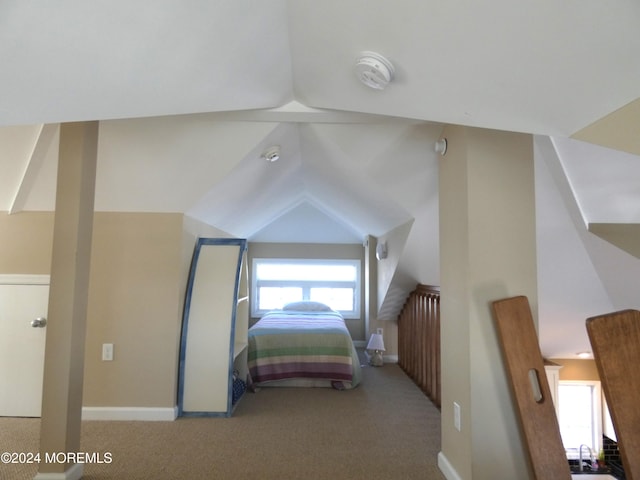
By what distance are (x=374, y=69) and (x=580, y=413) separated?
4675 millimetres

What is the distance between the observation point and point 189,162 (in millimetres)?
2699

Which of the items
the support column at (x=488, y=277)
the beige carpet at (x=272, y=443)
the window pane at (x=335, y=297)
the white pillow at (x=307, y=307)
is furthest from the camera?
the window pane at (x=335, y=297)

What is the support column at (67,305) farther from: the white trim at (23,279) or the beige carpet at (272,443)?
the white trim at (23,279)

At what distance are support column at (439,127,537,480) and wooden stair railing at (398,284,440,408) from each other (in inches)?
61.0

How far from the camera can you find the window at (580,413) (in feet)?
13.5

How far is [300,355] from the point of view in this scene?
3803mm

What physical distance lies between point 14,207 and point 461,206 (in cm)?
330

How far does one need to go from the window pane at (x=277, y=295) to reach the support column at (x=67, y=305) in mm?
4430

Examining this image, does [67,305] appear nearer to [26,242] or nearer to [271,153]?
[26,242]

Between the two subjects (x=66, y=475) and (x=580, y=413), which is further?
(x=580, y=413)

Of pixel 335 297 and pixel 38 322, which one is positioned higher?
pixel 38 322

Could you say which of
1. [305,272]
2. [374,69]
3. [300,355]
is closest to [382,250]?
[300,355]

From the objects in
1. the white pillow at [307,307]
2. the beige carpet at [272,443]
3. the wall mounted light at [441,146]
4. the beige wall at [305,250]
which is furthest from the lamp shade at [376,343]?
the wall mounted light at [441,146]

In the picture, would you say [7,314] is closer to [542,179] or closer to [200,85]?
[200,85]
